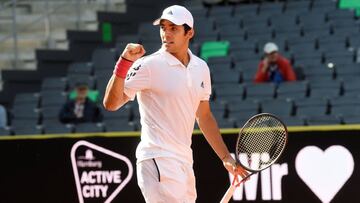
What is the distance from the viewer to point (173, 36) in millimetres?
6801

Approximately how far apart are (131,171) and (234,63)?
17.9ft

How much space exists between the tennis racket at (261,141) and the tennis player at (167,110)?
578mm

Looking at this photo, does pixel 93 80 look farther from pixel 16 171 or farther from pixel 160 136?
pixel 160 136

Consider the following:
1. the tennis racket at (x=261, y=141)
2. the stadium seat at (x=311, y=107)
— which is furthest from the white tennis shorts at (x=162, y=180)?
the stadium seat at (x=311, y=107)

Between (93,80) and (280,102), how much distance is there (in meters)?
3.68

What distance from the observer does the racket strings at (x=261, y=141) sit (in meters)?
7.38

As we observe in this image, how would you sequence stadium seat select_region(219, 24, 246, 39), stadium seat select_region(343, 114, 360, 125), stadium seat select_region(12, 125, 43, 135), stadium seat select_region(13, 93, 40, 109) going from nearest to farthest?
stadium seat select_region(343, 114, 360, 125) → stadium seat select_region(12, 125, 43, 135) → stadium seat select_region(219, 24, 246, 39) → stadium seat select_region(13, 93, 40, 109)

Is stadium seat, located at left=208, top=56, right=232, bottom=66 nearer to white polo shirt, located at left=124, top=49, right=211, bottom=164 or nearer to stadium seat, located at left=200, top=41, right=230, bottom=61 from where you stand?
stadium seat, located at left=200, top=41, right=230, bottom=61

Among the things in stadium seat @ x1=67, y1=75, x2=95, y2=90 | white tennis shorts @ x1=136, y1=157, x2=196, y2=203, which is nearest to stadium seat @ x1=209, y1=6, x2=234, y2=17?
stadium seat @ x1=67, y1=75, x2=95, y2=90

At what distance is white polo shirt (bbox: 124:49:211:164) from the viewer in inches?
267

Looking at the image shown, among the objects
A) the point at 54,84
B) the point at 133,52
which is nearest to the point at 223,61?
the point at 54,84

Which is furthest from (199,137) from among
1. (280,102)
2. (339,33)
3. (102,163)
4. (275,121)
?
(339,33)

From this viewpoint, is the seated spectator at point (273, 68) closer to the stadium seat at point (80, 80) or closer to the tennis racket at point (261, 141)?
the stadium seat at point (80, 80)

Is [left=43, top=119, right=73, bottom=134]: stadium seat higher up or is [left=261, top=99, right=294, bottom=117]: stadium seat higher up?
[left=261, top=99, right=294, bottom=117]: stadium seat
